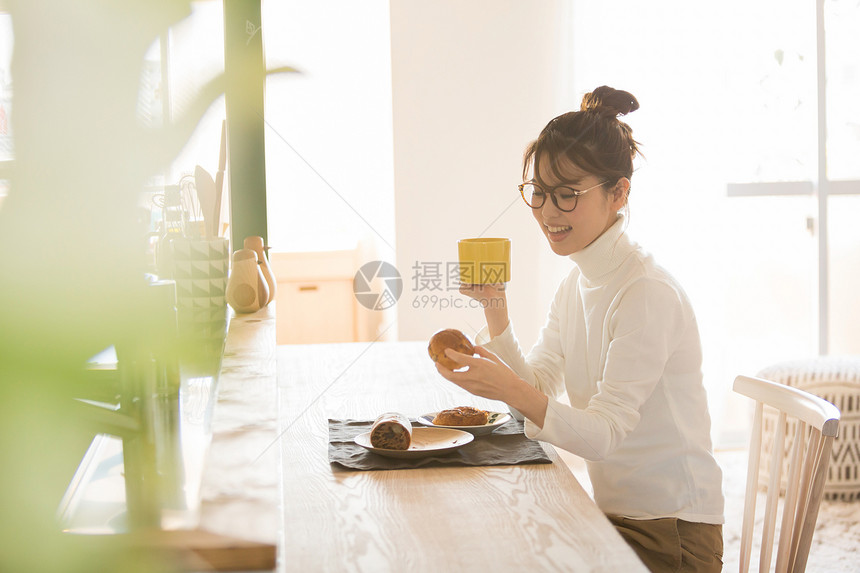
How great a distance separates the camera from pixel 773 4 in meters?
3.47

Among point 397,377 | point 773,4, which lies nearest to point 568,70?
A: point 773,4

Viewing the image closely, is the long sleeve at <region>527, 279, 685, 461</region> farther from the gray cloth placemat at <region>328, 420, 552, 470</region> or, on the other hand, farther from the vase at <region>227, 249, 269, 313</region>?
the vase at <region>227, 249, 269, 313</region>

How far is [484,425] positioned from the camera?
1.50 metres

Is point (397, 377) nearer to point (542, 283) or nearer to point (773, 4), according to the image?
point (542, 283)

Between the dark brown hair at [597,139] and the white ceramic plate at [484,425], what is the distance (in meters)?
0.48

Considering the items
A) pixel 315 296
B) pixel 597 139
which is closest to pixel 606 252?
pixel 597 139

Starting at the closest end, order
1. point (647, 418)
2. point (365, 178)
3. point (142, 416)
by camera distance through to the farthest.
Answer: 1. point (142, 416)
2. point (647, 418)
3. point (365, 178)

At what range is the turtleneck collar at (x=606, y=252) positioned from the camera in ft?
5.05

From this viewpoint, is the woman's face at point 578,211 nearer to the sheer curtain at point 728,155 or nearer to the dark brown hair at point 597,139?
the dark brown hair at point 597,139

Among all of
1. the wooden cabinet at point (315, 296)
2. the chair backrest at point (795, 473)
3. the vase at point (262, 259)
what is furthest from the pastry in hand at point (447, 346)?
the wooden cabinet at point (315, 296)

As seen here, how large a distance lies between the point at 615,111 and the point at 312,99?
10.9 ft

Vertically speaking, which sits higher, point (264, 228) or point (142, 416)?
point (264, 228)

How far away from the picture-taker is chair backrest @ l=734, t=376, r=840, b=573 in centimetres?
130

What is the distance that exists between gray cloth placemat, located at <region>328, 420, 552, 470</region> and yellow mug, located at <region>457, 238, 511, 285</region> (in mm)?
299
